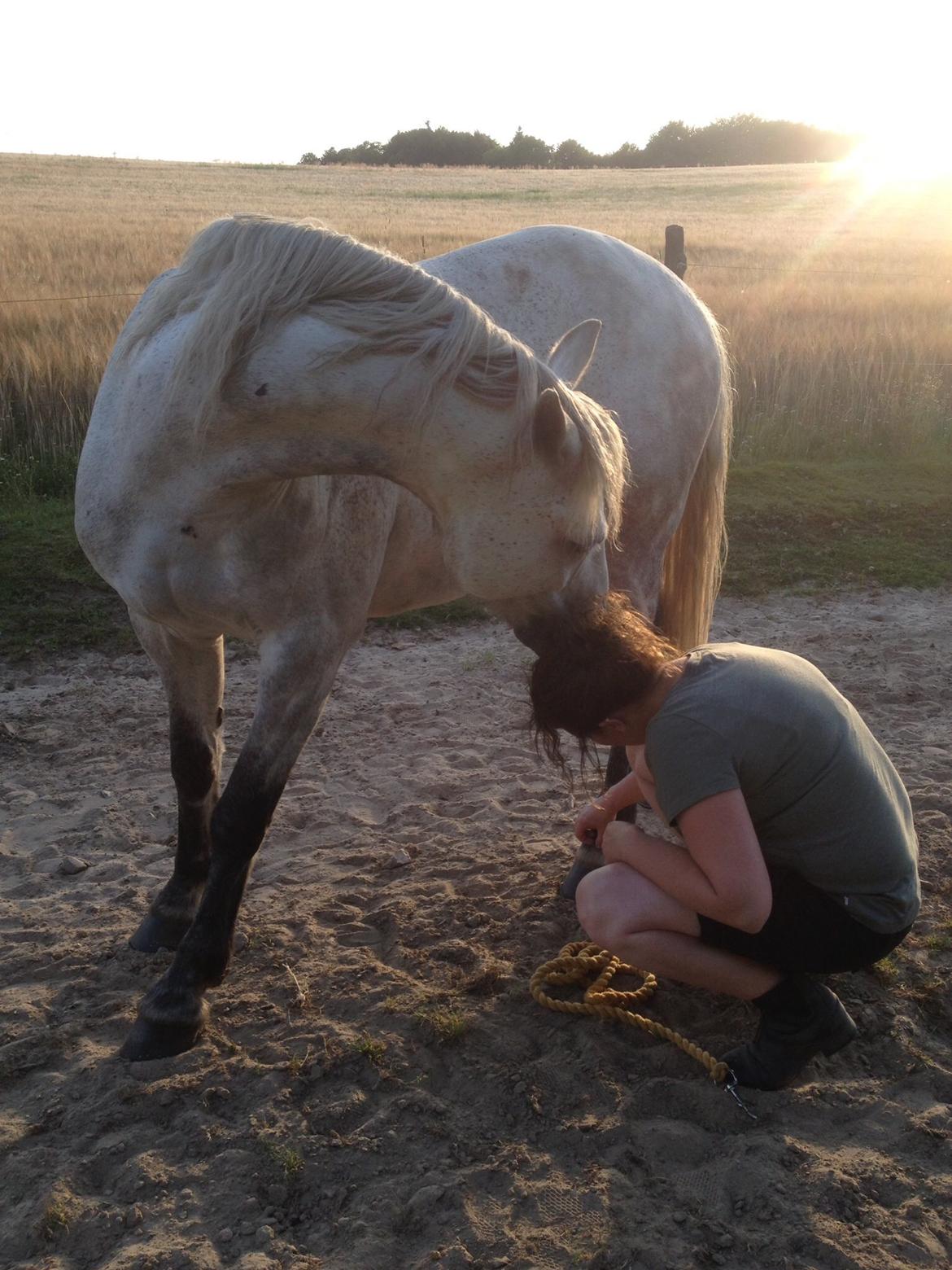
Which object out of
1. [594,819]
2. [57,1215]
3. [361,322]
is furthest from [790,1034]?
[361,322]

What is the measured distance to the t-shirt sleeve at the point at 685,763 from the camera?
Result: 2.38 m

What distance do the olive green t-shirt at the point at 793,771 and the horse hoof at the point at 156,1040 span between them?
4.61 ft

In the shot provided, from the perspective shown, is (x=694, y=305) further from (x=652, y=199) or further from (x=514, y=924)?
(x=652, y=199)

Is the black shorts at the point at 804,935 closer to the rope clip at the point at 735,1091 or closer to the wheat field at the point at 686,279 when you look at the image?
the rope clip at the point at 735,1091

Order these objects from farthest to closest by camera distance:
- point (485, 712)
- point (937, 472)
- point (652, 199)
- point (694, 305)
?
point (652, 199) → point (937, 472) → point (485, 712) → point (694, 305)

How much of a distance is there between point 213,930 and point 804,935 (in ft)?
5.09

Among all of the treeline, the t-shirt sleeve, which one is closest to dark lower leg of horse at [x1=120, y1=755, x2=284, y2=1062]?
the t-shirt sleeve

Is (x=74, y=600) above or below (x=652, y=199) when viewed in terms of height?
below

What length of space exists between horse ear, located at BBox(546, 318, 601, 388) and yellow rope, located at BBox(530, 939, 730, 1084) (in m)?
1.59

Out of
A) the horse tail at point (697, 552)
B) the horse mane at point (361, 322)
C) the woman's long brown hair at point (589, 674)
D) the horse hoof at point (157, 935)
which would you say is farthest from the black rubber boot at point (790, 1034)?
the horse tail at point (697, 552)

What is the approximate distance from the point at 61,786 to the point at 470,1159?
2.58 m

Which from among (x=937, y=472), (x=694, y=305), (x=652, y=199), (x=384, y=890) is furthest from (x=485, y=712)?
(x=652, y=199)

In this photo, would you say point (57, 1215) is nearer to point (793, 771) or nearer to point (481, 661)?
point (793, 771)

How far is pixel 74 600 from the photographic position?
6.04m
